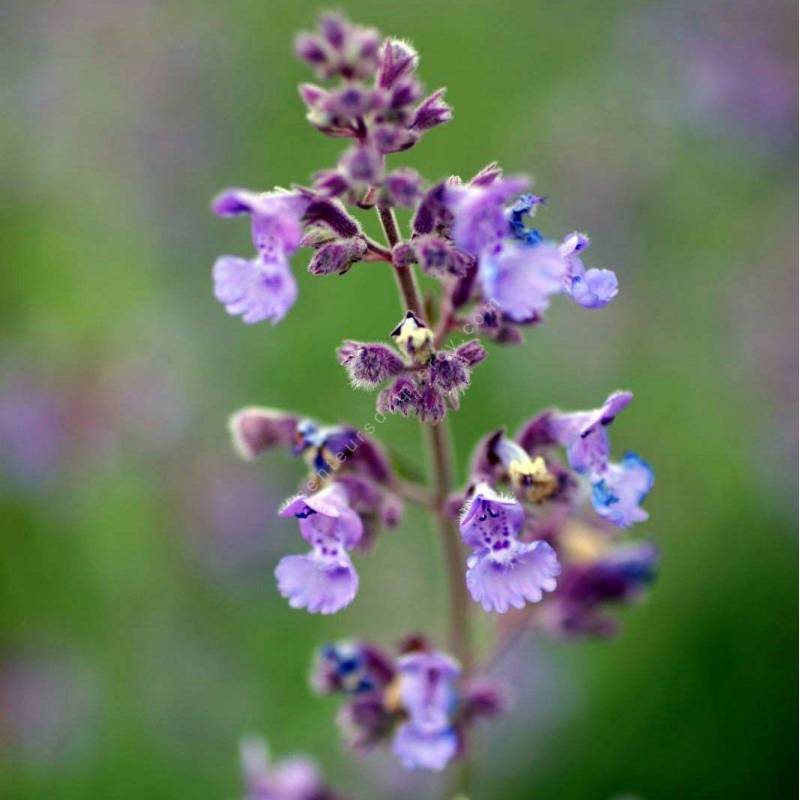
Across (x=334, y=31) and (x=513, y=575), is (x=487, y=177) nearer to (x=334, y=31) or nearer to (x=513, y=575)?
(x=334, y=31)

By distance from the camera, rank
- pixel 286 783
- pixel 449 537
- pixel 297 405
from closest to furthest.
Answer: pixel 449 537 < pixel 286 783 < pixel 297 405

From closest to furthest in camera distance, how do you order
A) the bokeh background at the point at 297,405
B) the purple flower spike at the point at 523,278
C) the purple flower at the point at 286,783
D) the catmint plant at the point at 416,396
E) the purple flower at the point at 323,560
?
the purple flower spike at the point at 523,278 < the catmint plant at the point at 416,396 < the purple flower at the point at 323,560 < the purple flower at the point at 286,783 < the bokeh background at the point at 297,405

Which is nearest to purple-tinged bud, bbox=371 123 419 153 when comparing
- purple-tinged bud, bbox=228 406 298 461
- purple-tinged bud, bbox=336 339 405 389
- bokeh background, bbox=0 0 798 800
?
purple-tinged bud, bbox=336 339 405 389

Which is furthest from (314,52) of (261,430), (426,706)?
(426,706)

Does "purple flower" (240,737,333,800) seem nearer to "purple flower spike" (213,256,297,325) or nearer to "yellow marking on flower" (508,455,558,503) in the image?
"yellow marking on flower" (508,455,558,503)

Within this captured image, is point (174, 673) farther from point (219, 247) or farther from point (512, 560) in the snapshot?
point (512, 560)

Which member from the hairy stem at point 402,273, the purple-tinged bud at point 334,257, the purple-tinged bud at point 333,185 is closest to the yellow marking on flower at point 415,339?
the hairy stem at point 402,273

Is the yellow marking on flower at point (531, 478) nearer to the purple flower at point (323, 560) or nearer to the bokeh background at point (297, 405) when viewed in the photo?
the purple flower at point (323, 560)

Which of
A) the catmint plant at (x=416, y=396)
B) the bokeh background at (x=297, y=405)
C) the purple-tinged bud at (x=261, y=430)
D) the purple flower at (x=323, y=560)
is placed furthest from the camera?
the bokeh background at (x=297, y=405)
